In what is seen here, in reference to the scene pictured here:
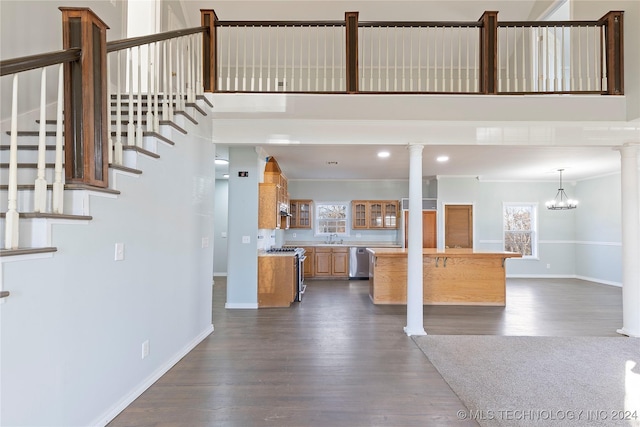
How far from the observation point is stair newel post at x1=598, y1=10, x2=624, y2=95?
414 centimetres

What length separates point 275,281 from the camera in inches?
217

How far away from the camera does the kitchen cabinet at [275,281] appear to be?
552 centimetres

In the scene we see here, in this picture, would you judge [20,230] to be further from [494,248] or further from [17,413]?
[494,248]

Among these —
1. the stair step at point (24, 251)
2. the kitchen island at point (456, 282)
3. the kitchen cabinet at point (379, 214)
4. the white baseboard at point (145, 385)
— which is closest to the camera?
the stair step at point (24, 251)

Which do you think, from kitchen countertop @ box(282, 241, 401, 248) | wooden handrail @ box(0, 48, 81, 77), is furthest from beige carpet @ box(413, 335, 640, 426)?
kitchen countertop @ box(282, 241, 401, 248)

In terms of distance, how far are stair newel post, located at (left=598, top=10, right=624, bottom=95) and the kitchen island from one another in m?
2.84

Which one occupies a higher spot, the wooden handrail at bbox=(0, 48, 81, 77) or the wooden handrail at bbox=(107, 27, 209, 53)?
the wooden handrail at bbox=(107, 27, 209, 53)

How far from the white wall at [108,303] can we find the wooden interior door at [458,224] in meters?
6.44

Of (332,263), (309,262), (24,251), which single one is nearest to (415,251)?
(24,251)

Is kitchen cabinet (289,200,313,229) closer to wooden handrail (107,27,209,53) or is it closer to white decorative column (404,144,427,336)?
white decorative column (404,144,427,336)

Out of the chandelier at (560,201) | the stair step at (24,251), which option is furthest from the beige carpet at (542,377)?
the chandelier at (560,201)

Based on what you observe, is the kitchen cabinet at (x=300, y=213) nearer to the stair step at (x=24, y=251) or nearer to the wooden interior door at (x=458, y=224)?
the wooden interior door at (x=458, y=224)

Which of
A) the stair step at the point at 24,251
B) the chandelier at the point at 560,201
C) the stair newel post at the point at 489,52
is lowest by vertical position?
the stair step at the point at 24,251

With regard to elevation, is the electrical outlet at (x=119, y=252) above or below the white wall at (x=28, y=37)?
below
